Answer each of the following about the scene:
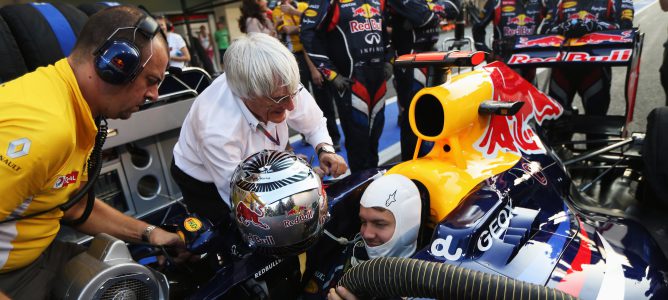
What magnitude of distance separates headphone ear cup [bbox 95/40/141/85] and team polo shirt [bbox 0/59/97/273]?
0.09 meters

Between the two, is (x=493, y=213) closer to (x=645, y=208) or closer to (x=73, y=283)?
(x=73, y=283)

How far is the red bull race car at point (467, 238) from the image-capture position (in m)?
1.09

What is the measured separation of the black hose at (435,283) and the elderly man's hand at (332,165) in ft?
3.02

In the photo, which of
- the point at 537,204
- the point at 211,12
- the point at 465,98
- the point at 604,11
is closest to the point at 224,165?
the point at 465,98

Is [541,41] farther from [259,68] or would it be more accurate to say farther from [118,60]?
[118,60]

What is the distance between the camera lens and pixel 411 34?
386 cm

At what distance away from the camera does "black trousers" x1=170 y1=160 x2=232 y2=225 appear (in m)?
2.05

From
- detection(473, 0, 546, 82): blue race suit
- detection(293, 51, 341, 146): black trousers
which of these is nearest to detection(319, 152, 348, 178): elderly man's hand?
detection(293, 51, 341, 146): black trousers

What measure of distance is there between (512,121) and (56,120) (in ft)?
5.81

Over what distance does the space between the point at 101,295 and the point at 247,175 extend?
0.49m

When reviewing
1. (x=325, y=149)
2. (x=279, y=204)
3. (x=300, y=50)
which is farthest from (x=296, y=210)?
(x=300, y=50)

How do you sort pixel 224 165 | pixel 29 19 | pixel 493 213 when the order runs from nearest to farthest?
pixel 493 213
pixel 224 165
pixel 29 19

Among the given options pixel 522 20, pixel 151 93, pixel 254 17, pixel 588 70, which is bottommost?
pixel 522 20

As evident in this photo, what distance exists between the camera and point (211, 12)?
42.0 ft
